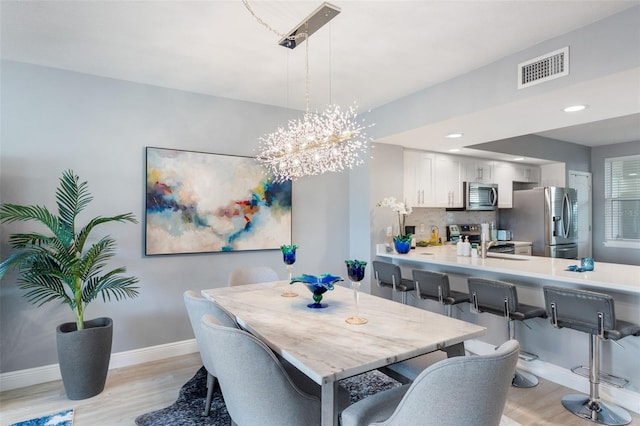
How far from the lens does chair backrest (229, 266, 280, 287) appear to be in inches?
122

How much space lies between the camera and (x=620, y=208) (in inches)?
235

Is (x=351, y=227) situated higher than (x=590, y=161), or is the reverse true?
(x=590, y=161)

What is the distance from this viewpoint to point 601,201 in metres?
6.18

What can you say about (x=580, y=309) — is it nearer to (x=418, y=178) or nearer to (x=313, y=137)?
(x=313, y=137)

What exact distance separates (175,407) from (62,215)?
165cm

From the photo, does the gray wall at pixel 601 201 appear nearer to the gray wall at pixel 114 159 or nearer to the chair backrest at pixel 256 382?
the gray wall at pixel 114 159

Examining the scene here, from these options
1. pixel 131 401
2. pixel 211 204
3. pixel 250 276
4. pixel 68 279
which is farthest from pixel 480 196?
pixel 68 279

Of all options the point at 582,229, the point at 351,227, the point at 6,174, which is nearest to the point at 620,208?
the point at 582,229

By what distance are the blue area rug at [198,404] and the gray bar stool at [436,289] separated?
31.8 inches

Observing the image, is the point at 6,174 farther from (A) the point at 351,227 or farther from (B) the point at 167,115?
(A) the point at 351,227

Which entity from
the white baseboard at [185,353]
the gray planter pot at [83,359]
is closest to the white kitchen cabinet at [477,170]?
the white baseboard at [185,353]

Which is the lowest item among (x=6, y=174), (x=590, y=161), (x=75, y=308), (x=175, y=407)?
(x=175, y=407)

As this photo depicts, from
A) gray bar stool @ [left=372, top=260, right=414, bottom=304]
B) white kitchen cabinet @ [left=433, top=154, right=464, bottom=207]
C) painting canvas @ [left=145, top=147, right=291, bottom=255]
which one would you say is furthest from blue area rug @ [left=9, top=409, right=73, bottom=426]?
white kitchen cabinet @ [left=433, top=154, right=464, bottom=207]

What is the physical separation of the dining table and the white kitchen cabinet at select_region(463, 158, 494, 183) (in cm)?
360
